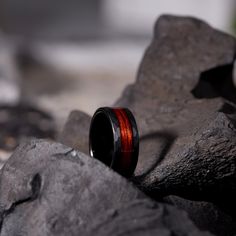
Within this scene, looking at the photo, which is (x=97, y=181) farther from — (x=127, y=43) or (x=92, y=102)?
(x=127, y=43)

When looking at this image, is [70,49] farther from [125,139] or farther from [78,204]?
[78,204]

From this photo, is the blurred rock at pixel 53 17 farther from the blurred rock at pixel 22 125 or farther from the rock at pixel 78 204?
the rock at pixel 78 204

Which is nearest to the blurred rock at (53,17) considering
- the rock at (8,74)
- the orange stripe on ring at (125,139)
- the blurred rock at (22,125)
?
the rock at (8,74)

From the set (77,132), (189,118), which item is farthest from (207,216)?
(77,132)

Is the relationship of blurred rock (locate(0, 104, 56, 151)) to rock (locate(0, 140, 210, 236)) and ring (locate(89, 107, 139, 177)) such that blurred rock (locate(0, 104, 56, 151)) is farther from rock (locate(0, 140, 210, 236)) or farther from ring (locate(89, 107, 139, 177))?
rock (locate(0, 140, 210, 236))

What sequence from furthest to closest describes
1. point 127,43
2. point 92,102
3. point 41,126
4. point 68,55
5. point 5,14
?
point 5,14, point 127,43, point 68,55, point 92,102, point 41,126

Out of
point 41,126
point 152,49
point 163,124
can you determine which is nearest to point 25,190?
point 163,124
